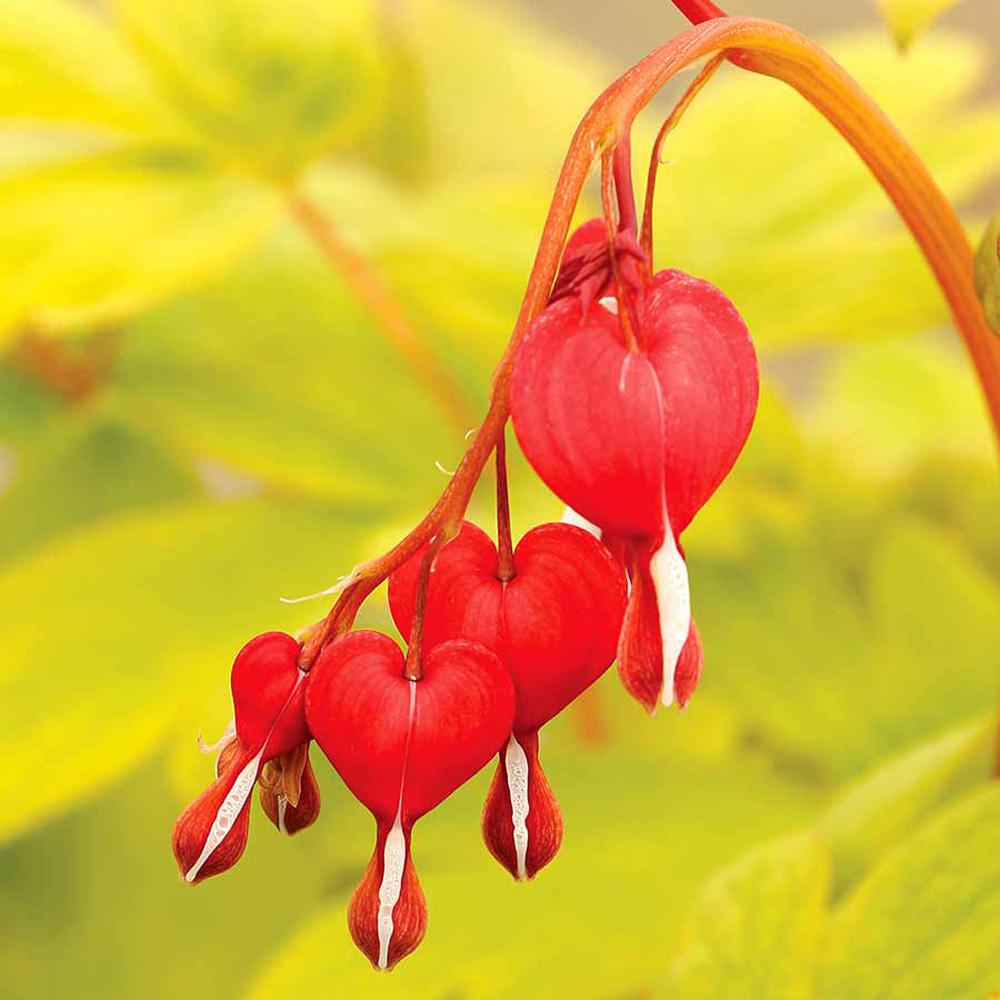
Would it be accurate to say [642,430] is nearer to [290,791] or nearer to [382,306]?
[290,791]

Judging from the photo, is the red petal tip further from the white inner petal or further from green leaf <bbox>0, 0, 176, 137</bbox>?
green leaf <bbox>0, 0, 176, 137</bbox>

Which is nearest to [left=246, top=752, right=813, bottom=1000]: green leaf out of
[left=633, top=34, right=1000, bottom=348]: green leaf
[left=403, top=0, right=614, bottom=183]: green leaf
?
[left=633, top=34, right=1000, bottom=348]: green leaf

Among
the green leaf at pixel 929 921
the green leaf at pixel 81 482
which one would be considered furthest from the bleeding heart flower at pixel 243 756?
the green leaf at pixel 81 482

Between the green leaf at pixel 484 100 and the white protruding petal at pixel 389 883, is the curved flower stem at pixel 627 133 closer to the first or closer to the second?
the white protruding petal at pixel 389 883

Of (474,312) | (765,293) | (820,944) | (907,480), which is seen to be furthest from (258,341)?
(820,944)

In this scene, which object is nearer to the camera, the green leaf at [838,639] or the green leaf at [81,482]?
the green leaf at [838,639]
